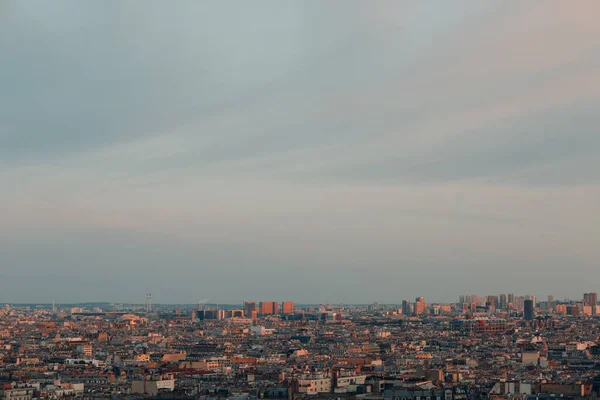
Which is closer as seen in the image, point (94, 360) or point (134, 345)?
point (94, 360)

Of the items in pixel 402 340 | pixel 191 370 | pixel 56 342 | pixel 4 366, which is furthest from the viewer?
pixel 402 340

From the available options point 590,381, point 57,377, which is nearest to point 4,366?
point 57,377

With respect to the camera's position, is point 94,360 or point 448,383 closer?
point 448,383

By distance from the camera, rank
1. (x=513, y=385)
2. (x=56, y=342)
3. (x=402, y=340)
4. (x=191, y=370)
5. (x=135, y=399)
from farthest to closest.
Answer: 1. (x=402, y=340)
2. (x=56, y=342)
3. (x=191, y=370)
4. (x=513, y=385)
5. (x=135, y=399)

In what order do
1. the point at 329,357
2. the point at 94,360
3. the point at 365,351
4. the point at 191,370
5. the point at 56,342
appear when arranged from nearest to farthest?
1. the point at 191,370
2. the point at 94,360
3. the point at 329,357
4. the point at 365,351
5. the point at 56,342

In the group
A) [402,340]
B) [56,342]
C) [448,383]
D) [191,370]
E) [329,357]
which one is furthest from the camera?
[402,340]

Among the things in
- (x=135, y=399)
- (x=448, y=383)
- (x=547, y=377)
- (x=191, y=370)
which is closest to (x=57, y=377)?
(x=191, y=370)

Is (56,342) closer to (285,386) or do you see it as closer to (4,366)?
(4,366)

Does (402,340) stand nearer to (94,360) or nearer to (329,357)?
(329,357)
